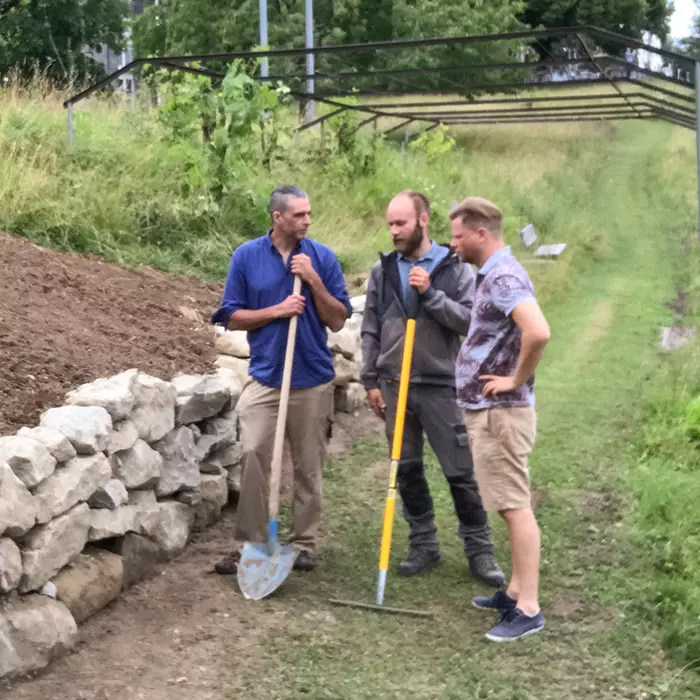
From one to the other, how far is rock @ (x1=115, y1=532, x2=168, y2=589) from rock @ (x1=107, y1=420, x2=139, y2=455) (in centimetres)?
41

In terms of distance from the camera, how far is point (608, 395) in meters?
8.42

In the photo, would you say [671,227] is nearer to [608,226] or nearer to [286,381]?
[608,226]

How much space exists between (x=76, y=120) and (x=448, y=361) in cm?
734

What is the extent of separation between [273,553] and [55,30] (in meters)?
28.5

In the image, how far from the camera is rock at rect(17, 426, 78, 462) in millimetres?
4152

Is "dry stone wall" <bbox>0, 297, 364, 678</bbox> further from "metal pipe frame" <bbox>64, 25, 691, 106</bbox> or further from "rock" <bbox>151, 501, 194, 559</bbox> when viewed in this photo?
"metal pipe frame" <bbox>64, 25, 691, 106</bbox>

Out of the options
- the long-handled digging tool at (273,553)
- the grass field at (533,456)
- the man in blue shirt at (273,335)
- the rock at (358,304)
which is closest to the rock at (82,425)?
the man in blue shirt at (273,335)

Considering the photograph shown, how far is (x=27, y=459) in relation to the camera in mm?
3967

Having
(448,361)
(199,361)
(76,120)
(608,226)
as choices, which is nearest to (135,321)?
(199,361)

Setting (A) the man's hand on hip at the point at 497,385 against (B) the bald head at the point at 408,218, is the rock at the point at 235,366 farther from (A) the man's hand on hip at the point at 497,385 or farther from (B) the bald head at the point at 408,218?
(A) the man's hand on hip at the point at 497,385

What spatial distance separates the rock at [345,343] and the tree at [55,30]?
2183 centimetres

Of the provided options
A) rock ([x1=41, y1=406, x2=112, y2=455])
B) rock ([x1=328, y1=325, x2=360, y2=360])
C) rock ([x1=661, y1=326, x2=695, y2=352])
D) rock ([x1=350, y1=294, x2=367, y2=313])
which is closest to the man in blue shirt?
rock ([x1=41, y1=406, x2=112, y2=455])

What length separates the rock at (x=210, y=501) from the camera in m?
5.40

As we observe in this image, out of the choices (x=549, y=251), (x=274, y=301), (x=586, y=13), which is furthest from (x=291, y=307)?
(x=586, y=13)
